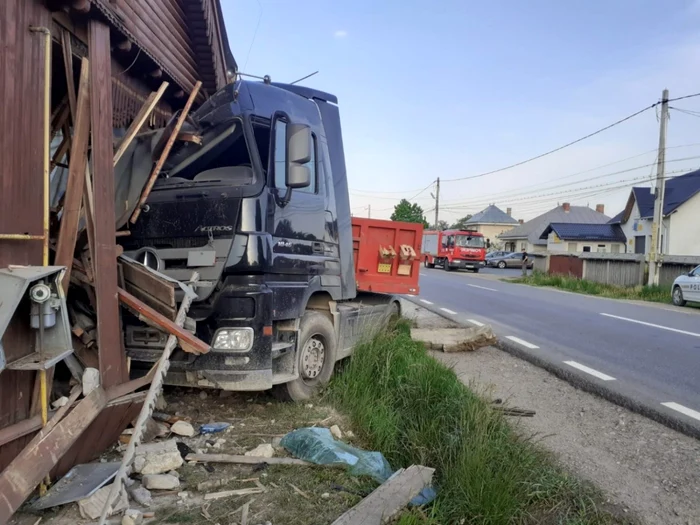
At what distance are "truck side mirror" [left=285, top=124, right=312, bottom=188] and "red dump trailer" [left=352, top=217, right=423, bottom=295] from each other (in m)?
2.20

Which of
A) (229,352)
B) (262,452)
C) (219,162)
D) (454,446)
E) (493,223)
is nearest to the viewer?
(262,452)

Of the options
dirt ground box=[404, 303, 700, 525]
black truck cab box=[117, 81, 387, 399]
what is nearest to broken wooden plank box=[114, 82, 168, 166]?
black truck cab box=[117, 81, 387, 399]

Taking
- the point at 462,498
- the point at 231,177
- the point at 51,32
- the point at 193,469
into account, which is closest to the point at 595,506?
the point at 462,498

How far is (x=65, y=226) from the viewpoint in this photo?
120 inches

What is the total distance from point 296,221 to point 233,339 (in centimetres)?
120

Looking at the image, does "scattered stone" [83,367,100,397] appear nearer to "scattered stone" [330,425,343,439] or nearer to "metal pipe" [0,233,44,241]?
"metal pipe" [0,233,44,241]

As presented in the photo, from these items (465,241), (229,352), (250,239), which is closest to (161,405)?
(229,352)

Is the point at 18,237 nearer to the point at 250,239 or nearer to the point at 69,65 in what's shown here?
the point at 69,65

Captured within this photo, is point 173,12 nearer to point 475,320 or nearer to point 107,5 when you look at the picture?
point 107,5

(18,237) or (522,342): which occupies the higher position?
(18,237)

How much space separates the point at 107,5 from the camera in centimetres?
333

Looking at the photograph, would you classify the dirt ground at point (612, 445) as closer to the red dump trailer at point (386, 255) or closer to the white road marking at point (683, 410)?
the white road marking at point (683, 410)

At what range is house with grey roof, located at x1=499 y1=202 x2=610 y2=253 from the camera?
205 feet

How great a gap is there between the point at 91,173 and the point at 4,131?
63 centimetres
